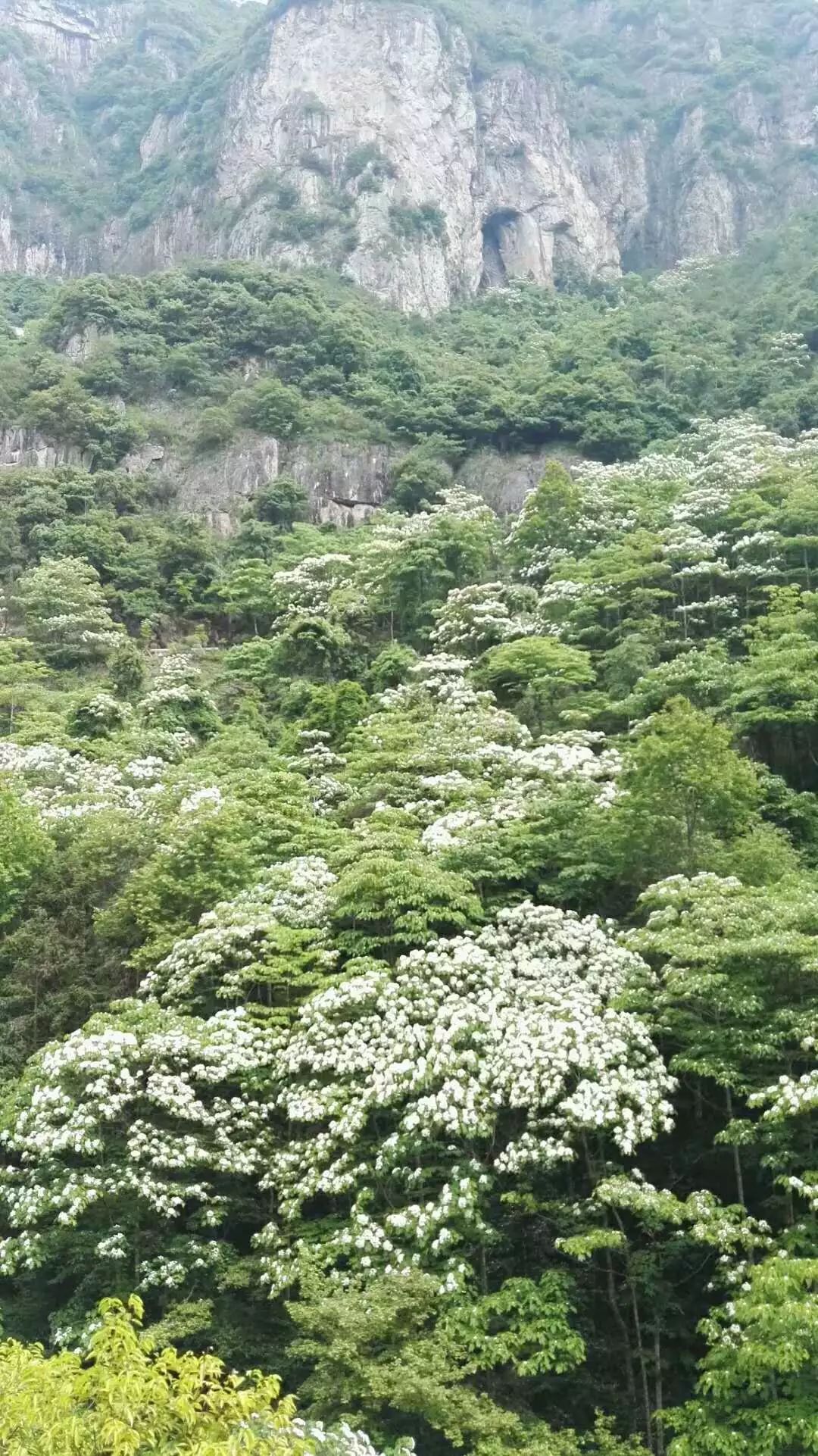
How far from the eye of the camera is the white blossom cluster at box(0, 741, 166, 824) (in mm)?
20266

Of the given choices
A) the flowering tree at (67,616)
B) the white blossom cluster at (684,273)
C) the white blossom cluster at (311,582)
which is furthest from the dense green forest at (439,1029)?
the white blossom cluster at (684,273)

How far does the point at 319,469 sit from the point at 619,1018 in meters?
45.6

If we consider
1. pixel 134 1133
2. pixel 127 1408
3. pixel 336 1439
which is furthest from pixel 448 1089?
pixel 127 1408

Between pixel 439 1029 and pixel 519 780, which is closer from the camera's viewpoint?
pixel 439 1029

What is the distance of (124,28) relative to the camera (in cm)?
12150

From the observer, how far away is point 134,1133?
1267cm

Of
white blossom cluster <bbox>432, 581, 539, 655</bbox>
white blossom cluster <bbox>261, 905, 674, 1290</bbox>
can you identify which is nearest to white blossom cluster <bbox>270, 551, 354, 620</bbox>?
white blossom cluster <bbox>432, 581, 539, 655</bbox>

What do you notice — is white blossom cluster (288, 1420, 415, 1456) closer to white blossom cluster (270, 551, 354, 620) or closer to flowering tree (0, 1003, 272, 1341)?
flowering tree (0, 1003, 272, 1341)

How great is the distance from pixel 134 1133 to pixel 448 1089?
3881 mm

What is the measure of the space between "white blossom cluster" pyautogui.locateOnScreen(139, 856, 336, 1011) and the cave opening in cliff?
253ft

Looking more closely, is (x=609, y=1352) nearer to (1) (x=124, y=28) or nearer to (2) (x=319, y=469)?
(2) (x=319, y=469)

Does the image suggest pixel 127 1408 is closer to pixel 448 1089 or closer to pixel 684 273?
pixel 448 1089

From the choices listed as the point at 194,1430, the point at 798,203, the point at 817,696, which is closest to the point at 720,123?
the point at 798,203

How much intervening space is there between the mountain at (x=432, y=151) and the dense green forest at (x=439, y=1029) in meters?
57.9
